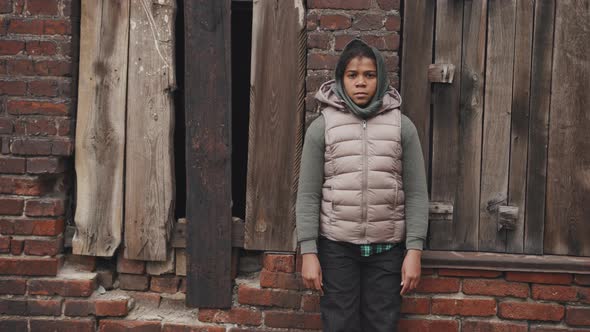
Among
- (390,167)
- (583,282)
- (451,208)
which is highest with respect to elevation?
(390,167)

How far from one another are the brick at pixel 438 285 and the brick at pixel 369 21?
1288 millimetres

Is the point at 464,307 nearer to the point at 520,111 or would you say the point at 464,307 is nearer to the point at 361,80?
the point at 520,111

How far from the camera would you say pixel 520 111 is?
3.16m

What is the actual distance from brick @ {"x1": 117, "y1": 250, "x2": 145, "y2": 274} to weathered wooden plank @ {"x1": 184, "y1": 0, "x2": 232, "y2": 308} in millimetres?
280

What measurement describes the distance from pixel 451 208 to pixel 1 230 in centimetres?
229

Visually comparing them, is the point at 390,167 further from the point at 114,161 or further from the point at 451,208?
the point at 114,161

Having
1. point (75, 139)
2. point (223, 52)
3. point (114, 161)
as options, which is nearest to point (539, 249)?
point (223, 52)

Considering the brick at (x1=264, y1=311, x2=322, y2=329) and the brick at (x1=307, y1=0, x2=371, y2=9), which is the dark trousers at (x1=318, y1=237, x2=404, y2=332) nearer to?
the brick at (x1=264, y1=311, x2=322, y2=329)

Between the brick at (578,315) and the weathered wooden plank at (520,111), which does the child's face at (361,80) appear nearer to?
the weathered wooden plank at (520,111)

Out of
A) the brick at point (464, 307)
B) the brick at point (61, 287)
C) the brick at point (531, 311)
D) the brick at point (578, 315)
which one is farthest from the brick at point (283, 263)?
the brick at point (578, 315)

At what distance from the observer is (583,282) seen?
3.16 m

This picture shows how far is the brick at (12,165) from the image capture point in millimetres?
3176

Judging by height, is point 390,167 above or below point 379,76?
below

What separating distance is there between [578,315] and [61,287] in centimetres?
264
